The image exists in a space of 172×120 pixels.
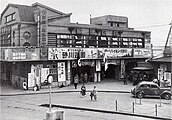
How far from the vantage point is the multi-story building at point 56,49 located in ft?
101

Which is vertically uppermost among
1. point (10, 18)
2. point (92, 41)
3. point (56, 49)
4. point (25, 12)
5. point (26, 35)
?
point (25, 12)

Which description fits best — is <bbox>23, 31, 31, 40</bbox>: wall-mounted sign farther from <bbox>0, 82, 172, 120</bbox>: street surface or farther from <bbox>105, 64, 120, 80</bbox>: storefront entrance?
<bbox>105, 64, 120, 80</bbox>: storefront entrance

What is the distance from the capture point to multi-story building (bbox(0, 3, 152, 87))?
30.8 m

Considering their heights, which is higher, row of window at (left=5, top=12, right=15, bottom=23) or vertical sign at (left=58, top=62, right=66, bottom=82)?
row of window at (left=5, top=12, right=15, bottom=23)

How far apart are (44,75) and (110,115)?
14.3 meters

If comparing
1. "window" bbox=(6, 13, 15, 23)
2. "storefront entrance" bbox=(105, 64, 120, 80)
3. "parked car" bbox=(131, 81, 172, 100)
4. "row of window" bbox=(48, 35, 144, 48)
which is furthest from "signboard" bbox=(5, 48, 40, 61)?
"storefront entrance" bbox=(105, 64, 120, 80)

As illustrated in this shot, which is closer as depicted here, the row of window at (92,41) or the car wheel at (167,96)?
the car wheel at (167,96)

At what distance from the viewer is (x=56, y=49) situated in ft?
103

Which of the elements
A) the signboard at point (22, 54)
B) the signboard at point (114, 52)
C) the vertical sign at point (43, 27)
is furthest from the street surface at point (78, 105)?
the signboard at point (114, 52)

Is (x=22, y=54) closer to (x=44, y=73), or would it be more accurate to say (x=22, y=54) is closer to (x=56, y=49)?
(x=44, y=73)

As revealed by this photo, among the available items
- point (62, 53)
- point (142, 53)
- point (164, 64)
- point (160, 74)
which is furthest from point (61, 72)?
point (142, 53)

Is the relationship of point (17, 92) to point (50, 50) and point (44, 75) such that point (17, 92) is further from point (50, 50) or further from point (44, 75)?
point (50, 50)

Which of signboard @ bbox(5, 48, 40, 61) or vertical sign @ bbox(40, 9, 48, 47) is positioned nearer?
signboard @ bbox(5, 48, 40, 61)

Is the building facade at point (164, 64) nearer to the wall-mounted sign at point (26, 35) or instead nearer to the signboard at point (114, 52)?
the signboard at point (114, 52)
